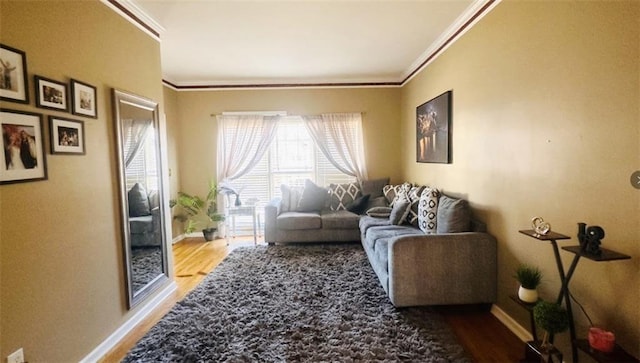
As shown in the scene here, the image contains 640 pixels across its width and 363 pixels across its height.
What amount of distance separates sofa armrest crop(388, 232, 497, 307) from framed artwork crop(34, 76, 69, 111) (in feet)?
8.29

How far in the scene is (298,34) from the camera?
328 cm

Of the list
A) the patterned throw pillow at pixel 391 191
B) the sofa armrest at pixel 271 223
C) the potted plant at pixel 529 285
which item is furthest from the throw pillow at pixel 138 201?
the patterned throw pillow at pixel 391 191

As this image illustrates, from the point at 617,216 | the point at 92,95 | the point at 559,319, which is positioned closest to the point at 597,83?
the point at 617,216

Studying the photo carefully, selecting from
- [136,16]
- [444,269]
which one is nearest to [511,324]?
[444,269]

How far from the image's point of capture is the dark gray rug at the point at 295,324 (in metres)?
2.08

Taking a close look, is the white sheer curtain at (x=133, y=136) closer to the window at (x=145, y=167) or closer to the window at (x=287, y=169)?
the window at (x=145, y=167)

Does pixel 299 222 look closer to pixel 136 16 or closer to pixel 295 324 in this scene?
pixel 295 324

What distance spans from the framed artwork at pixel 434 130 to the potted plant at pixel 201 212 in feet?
11.3

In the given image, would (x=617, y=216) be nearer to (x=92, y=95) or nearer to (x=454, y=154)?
(x=454, y=154)

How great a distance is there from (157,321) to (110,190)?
46.5 inches

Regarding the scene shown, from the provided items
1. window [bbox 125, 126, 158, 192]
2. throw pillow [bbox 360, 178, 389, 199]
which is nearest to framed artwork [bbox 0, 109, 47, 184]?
window [bbox 125, 126, 158, 192]

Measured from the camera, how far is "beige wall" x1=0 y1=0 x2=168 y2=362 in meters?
1.61

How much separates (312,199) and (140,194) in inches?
103

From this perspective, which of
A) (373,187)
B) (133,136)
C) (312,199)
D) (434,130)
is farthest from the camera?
(373,187)
